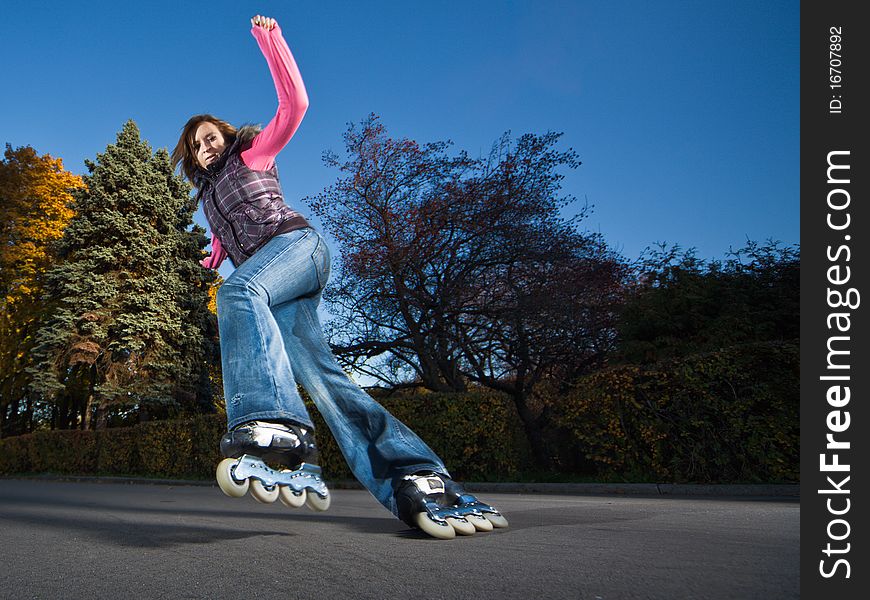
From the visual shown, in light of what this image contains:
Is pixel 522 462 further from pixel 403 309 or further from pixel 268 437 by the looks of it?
pixel 268 437

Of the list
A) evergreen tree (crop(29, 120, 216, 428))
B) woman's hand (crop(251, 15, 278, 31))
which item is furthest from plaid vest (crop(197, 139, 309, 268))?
evergreen tree (crop(29, 120, 216, 428))

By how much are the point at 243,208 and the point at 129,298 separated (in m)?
21.0

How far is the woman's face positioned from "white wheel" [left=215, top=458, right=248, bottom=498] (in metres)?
1.61

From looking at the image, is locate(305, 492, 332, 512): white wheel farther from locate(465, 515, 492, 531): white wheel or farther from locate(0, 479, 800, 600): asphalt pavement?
locate(465, 515, 492, 531): white wheel

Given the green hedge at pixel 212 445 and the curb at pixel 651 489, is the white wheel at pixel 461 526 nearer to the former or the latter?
the curb at pixel 651 489

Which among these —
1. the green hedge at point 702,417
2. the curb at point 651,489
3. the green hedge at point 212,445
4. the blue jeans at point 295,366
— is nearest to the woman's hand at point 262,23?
the blue jeans at point 295,366

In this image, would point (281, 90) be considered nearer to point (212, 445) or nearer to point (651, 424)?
point (651, 424)

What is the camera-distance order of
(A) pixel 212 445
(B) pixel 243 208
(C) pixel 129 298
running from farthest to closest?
(C) pixel 129 298
(A) pixel 212 445
(B) pixel 243 208

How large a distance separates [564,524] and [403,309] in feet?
39.6

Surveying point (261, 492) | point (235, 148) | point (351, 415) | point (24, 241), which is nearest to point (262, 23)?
point (235, 148)

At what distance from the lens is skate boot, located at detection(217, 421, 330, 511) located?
7.24ft

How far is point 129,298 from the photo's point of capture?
2158cm

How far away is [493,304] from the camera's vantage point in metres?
14.3
